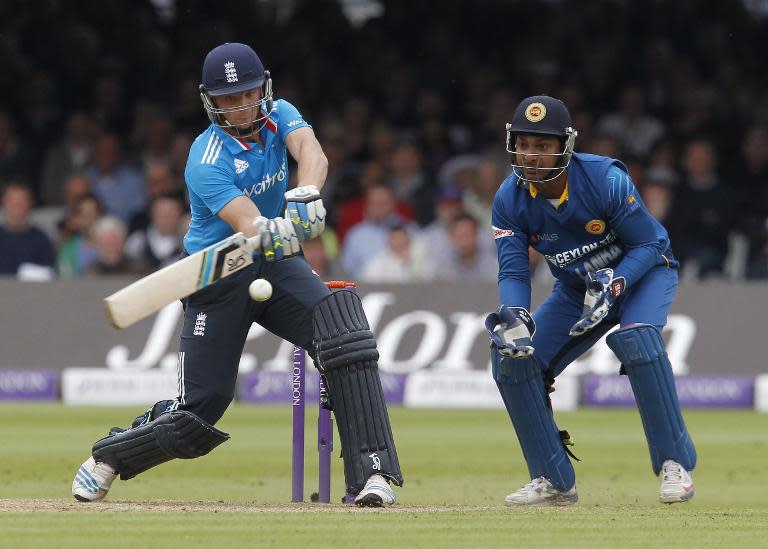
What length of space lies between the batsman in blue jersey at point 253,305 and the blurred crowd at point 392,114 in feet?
16.9

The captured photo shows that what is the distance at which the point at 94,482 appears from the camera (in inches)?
207

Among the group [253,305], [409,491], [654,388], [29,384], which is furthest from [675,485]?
[29,384]

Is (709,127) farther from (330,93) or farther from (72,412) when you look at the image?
(72,412)

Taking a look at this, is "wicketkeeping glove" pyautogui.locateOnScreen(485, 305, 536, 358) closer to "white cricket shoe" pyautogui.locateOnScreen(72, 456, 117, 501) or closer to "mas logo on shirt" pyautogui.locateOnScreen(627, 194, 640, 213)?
"mas logo on shirt" pyautogui.locateOnScreen(627, 194, 640, 213)

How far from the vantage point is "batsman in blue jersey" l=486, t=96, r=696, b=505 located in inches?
206

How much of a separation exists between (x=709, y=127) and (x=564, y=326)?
21.9ft

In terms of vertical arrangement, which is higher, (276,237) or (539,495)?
(276,237)

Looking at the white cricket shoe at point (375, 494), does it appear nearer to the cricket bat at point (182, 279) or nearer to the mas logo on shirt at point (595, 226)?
the cricket bat at point (182, 279)

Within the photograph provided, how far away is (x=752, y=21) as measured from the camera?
1310cm

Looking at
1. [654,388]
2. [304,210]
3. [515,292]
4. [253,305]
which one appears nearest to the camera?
[304,210]

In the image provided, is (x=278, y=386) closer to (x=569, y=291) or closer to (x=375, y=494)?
(x=569, y=291)

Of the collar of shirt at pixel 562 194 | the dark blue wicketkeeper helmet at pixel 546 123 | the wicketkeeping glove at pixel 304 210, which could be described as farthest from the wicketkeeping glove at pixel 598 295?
the wicketkeeping glove at pixel 304 210

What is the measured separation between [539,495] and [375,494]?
29.6 inches

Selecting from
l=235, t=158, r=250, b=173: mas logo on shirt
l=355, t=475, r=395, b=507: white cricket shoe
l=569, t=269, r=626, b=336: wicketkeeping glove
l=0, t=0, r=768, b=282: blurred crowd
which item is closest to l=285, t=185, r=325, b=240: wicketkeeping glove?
l=235, t=158, r=250, b=173: mas logo on shirt
